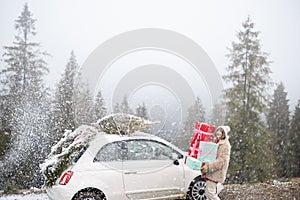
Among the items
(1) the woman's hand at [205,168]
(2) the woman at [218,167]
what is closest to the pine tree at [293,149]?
(2) the woman at [218,167]

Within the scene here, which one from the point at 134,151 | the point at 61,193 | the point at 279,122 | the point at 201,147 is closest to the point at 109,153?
the point at 134,151

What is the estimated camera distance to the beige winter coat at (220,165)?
541 cm

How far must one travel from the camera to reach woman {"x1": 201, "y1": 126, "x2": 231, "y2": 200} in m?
5.42

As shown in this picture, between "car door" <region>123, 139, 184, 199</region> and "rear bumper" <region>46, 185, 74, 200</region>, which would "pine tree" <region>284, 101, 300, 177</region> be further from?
"rear bumper" <region>46, 185, 74, 200</region>

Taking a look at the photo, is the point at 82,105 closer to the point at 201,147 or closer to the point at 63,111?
the point at 63,111

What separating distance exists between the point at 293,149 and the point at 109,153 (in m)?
31.9

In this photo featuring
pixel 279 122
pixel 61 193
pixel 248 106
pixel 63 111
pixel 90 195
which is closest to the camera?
pixel 61 193

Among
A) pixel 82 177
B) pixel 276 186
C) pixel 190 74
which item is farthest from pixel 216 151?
pixel 190 74

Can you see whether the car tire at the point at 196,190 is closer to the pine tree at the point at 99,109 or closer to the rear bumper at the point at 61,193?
the rear bumper at the point at 61,193

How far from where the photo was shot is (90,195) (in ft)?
18.6

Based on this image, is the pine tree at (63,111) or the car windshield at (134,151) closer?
the car windshield at (134,151)

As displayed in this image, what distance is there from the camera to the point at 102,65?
10.2 m

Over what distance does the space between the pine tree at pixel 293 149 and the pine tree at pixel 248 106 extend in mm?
11839

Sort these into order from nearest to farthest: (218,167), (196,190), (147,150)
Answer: (218,167) → (147,150) → (196,190)
